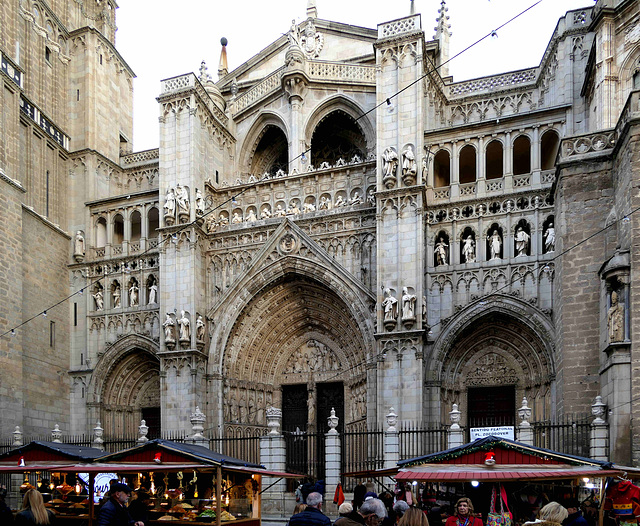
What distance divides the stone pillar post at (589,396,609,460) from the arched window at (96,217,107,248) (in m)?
20.0

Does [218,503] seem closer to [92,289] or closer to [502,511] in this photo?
[502,511]

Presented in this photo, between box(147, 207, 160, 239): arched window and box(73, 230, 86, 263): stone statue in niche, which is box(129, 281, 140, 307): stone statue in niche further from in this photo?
box(73, 230, 86, 263): stone statue in niche

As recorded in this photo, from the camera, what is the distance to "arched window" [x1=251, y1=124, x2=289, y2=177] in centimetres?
2995

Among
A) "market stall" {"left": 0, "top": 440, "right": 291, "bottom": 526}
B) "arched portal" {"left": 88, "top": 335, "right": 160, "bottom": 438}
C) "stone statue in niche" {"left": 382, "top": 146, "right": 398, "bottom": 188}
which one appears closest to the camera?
"market stall" {"left": 0, "top": 440, "right": 291, "bottom": 526}

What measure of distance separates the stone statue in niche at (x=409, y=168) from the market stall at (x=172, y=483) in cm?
1165

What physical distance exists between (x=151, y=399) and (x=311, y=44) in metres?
15.8

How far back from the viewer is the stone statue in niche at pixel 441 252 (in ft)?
75.2

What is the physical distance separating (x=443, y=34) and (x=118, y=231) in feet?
49.7

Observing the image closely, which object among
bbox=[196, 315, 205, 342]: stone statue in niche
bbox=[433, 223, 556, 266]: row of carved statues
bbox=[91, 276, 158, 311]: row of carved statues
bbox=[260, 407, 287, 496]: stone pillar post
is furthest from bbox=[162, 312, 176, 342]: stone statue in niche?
bbox=[433, 223, 556, 266]: row of carved statues

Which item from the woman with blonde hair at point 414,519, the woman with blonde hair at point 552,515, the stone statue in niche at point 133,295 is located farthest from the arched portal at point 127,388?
the woman with blonde hair at point 552,515

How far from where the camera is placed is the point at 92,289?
28250 millimetres

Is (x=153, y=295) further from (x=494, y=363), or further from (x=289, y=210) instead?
(x=494, y=363)

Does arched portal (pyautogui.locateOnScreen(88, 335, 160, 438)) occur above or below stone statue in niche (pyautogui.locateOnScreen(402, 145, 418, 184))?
below

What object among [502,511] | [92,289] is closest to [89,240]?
[92,289]
